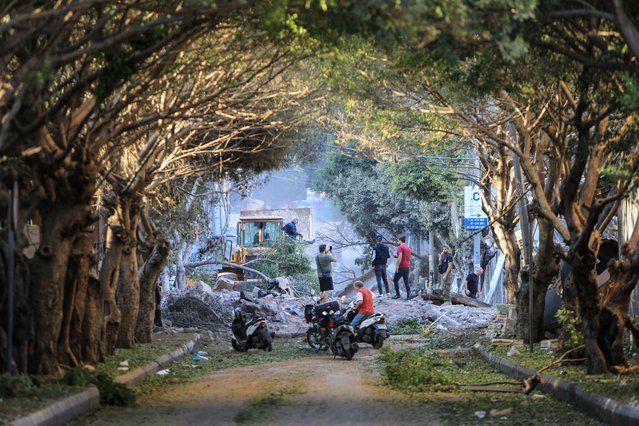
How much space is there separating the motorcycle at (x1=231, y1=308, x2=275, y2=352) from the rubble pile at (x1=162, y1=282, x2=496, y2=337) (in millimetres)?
5956

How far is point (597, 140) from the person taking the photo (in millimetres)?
15289

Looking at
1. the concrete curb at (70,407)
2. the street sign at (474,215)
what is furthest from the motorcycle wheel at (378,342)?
the street sign at (474,215)

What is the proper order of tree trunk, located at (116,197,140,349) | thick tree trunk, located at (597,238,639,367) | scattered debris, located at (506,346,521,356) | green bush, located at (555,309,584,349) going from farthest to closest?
tree trunk, located at (116,197,140,349) → scattered debris, located at (506,346,521,356) → green bush, located at (555,309,584,349) → thick tree trunk, located at (597,238,639,367)

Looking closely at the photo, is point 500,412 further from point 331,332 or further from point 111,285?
point 331,332

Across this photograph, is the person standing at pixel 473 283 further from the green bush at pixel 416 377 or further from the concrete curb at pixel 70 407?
the concrete curb at pixel 70 407

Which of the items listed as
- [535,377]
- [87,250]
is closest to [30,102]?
[87,250]

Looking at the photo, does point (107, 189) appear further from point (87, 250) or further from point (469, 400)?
point (469, 400)

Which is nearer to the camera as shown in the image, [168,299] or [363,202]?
[168,299]

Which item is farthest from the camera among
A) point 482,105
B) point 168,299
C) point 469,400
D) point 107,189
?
point 168,299

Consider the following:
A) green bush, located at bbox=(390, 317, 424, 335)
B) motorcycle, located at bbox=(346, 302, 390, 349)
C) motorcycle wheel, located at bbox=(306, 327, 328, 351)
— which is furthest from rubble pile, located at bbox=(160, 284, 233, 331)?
motorcycle, located at bbox=(346, 302, 390, 349)

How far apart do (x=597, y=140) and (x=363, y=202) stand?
159ft

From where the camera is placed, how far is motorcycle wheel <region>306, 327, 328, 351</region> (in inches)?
1048

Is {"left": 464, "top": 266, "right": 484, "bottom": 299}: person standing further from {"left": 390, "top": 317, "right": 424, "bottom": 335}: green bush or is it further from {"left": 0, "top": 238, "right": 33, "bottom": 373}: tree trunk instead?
{"left": 0, "top": 238, "right": 33, "bottom": 373}: tree trunk

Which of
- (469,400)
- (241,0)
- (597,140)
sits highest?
(241,0)
